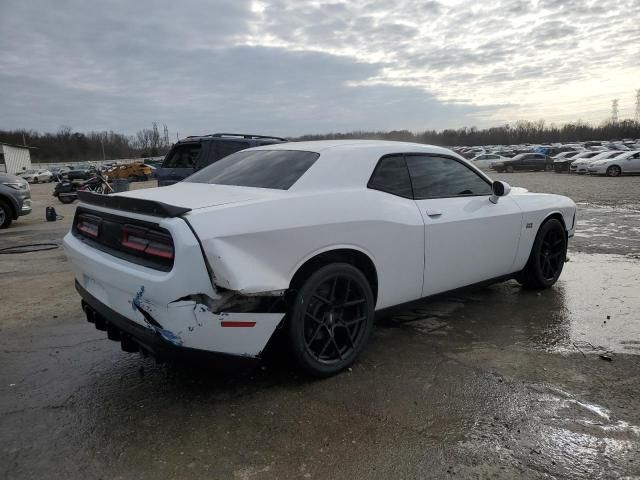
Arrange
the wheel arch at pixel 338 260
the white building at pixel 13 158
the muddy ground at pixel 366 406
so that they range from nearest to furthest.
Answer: the muddy ground at pixel 366 406 < the wheel arch at pixel 338 260 < the white building at pixel 13 158

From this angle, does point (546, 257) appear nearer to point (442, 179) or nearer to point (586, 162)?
point (442, 179)

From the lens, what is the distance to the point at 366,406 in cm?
285

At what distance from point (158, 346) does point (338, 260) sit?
1.24m

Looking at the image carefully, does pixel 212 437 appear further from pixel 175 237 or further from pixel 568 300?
pixel 568 300

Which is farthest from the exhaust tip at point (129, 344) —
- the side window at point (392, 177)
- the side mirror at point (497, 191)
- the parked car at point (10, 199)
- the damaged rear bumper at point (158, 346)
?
the parked car at point (10, 199)

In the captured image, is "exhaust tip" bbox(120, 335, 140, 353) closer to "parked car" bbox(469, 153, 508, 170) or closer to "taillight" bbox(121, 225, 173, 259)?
"taillight" bbox(121, 225, 173, 259)

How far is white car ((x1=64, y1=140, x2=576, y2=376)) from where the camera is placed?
8.42 feet

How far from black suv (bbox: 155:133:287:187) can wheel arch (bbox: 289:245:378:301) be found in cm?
579

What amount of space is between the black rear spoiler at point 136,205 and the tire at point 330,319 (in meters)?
0.89

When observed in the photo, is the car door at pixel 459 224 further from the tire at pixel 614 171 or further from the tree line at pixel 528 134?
the tree line at pixel 528 134

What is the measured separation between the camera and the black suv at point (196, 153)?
28.2 ft

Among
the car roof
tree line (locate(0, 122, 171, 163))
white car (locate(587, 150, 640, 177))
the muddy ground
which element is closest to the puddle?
the muddy ground

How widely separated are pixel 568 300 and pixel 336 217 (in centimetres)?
310

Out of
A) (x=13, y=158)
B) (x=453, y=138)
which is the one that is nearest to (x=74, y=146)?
(x=13, y=158)
